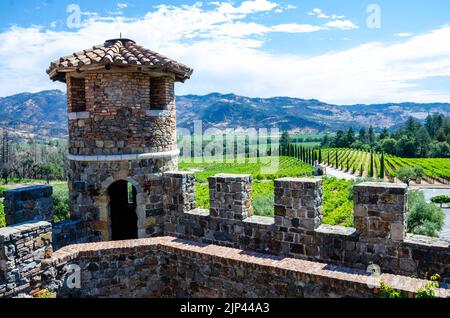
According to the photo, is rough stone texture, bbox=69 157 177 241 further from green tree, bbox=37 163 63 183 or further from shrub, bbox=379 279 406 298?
green tree, bbox=37 163 63 183

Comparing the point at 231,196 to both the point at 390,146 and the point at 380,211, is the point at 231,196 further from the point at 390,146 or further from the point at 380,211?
the point at 390,146

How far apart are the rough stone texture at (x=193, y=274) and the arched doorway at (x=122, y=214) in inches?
114

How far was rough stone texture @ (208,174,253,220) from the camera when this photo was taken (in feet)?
25.0

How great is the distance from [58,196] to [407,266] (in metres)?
32.5

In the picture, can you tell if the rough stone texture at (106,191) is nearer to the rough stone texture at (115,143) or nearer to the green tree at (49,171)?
the rough stone texture at (115,143)

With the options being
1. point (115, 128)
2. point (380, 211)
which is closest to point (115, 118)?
point (115, 128)

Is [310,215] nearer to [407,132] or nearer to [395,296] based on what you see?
[395,296]

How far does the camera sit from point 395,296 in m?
5.23

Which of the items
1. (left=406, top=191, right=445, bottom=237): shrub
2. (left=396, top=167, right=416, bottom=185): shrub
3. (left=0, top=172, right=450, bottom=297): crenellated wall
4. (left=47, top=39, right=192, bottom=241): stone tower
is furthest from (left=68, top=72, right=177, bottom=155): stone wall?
(left=396, top=167, right=416, bottom=185): shrub

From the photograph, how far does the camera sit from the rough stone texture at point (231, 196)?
25.0 feet

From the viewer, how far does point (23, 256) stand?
233 inches

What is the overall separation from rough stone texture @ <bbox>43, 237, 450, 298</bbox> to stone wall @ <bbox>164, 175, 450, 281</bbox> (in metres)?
0.42

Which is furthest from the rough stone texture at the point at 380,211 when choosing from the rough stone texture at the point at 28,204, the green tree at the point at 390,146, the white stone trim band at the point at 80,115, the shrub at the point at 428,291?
the green tree at the point at 390,146
